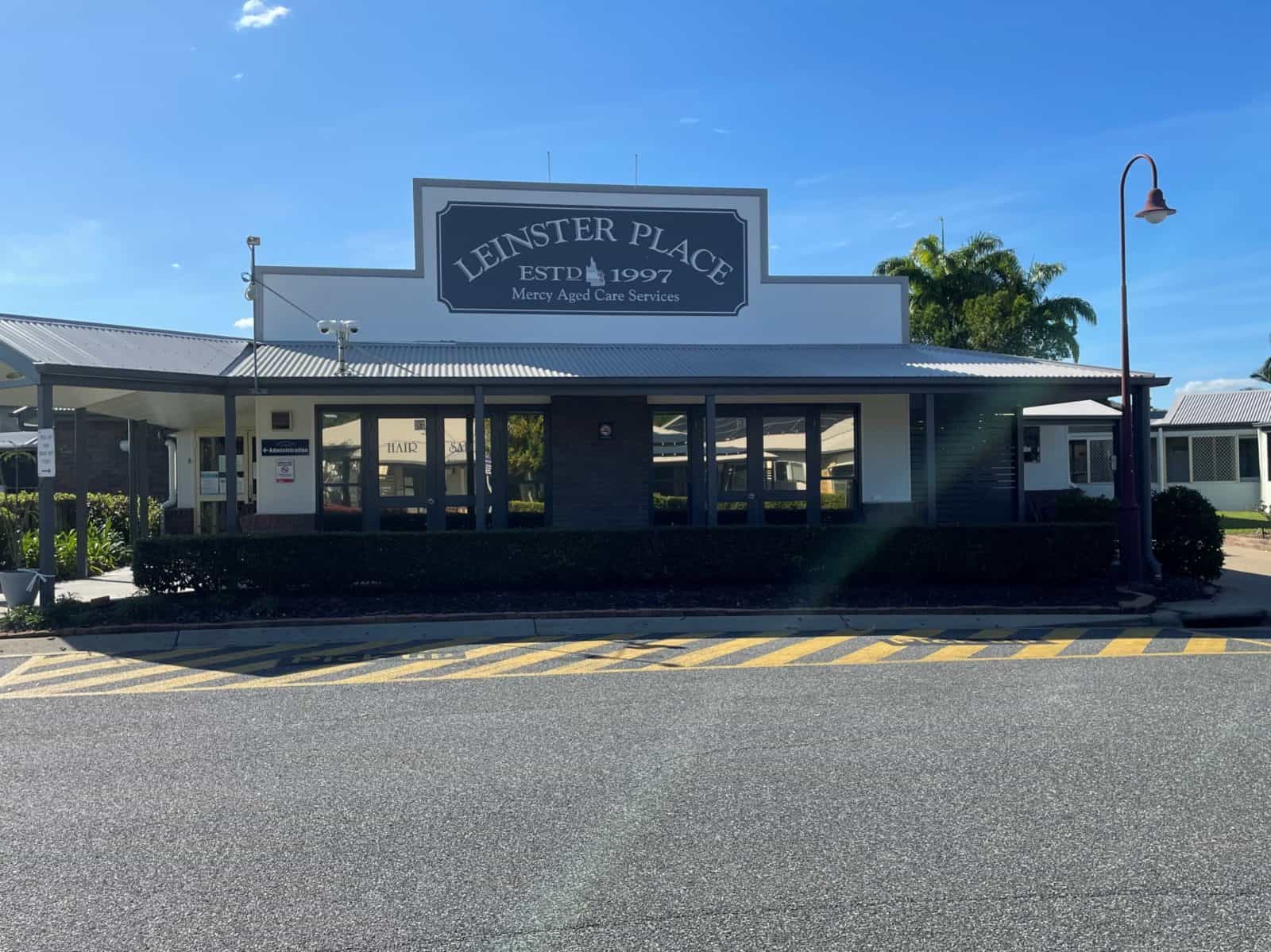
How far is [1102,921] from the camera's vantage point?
4129 millimetres

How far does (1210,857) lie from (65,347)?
12982mm

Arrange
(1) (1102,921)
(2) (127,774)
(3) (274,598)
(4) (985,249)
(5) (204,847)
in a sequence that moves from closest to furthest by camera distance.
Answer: (1) (1102,921) → (5) (204,847) → (2) (127,774) → (3) (274,598) → (4) (985,249)

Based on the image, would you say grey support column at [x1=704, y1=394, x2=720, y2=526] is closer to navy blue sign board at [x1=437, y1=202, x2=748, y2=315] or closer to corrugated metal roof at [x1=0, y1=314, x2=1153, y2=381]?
corrugated metal roof at [x1=0, y1=314, x2=1153, y2=381]

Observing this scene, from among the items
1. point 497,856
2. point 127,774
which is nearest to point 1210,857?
point 497,856

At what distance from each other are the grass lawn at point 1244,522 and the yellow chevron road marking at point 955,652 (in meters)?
13.8

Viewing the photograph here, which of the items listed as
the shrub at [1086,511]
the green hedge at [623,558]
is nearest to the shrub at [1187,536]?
the shrub at [1086,511]

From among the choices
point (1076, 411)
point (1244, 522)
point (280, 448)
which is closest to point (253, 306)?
point (280, 448)

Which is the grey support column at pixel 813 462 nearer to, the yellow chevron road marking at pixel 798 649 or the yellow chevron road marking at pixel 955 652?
the yellow chevron road marking at pixel 798 649

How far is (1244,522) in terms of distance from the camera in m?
25.9

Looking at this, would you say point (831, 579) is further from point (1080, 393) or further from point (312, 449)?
point (312, 449)

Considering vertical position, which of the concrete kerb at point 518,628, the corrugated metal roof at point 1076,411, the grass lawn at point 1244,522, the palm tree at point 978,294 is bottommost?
the concrete kerb at point 518,628

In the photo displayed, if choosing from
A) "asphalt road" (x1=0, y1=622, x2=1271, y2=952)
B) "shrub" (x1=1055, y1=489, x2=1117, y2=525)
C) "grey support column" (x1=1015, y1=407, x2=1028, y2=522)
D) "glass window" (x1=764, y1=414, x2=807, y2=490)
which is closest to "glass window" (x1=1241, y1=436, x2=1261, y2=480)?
"grey support column" (x1=1015, y1=407, x2=1028, y2=522)

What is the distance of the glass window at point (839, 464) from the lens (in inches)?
691

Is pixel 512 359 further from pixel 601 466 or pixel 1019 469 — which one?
pixel 1019 469
